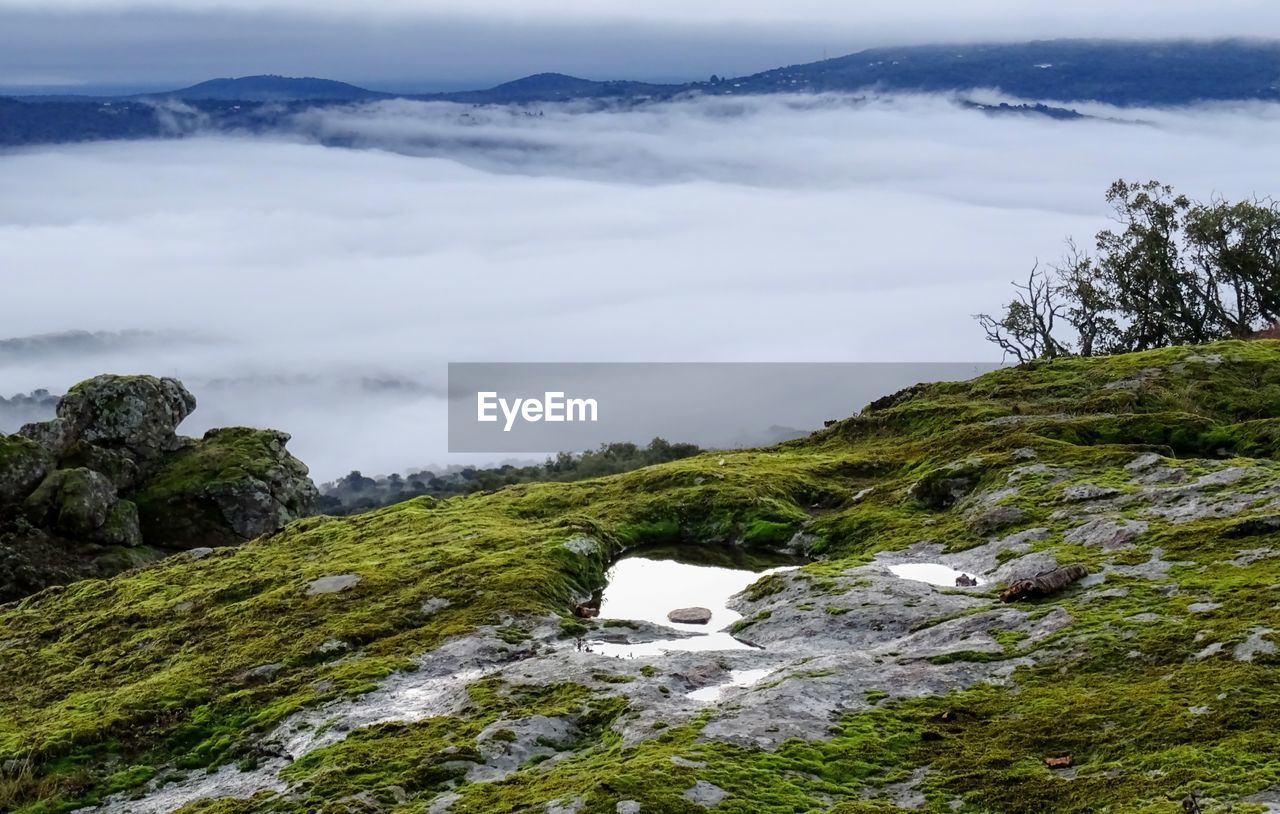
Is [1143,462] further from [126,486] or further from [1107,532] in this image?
[126,486]

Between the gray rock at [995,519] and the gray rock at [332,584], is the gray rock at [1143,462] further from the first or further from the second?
the gray rock at [332,584]

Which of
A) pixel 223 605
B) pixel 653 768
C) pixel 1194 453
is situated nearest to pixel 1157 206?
pixel 1194 453

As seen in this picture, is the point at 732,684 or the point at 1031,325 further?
the point at 1031,325

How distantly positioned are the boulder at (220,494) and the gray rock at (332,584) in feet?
83.4

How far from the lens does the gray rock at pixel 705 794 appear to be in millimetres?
14797

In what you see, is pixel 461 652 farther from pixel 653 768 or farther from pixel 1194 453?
pixel 1194 453

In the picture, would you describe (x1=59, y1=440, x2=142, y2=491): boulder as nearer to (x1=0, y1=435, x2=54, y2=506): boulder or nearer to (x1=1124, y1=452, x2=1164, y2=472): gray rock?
(x1=0, y1=435, x2=54, y2=506): boulder

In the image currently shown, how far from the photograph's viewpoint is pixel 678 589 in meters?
27.9

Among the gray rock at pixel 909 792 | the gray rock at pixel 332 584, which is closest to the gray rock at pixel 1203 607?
the gray rock at pixel 909 792

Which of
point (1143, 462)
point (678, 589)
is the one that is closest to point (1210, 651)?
point (1143, 462)

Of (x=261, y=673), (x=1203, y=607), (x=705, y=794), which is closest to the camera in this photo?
(x=705, y=794)

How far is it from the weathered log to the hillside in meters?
0.19

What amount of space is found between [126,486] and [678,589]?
33858mm

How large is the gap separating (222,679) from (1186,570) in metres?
17.1
